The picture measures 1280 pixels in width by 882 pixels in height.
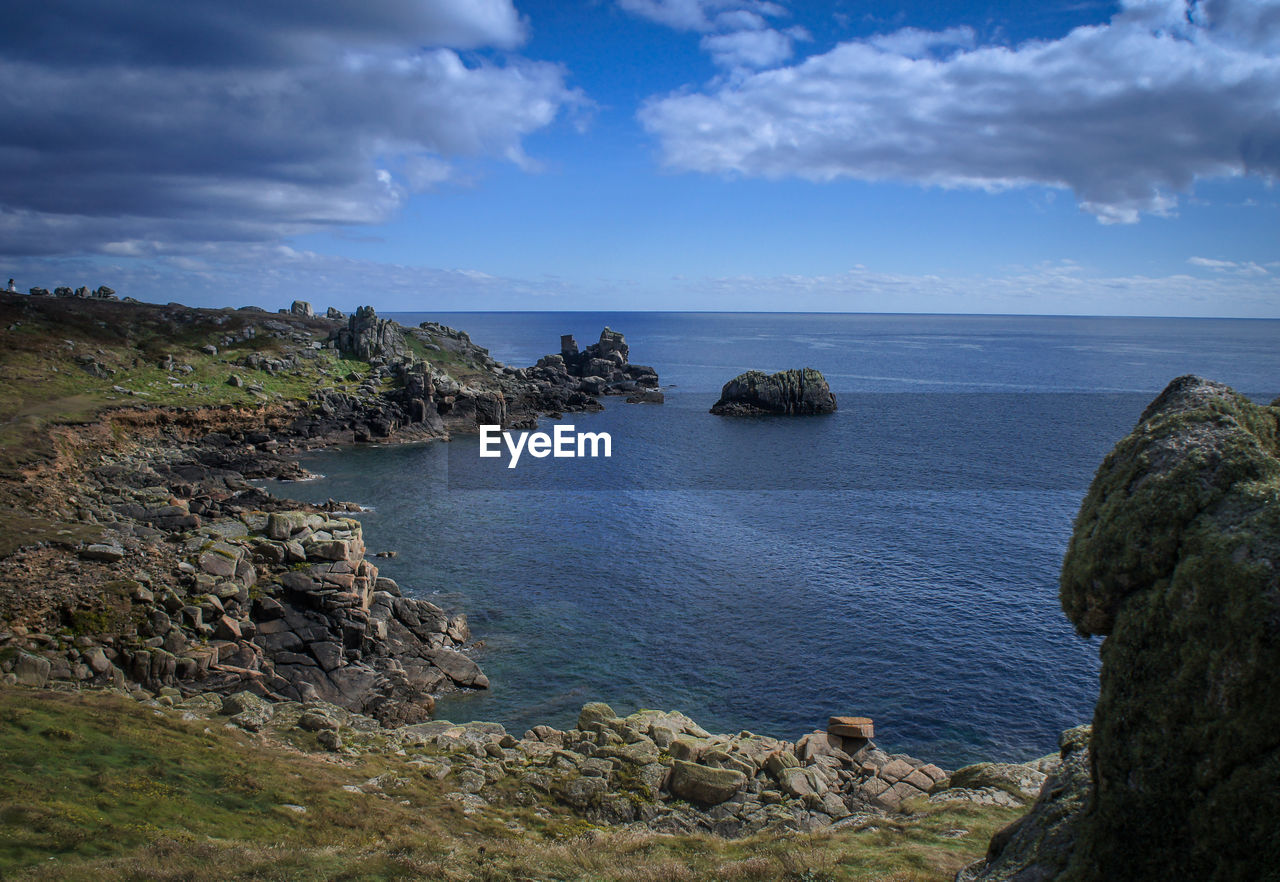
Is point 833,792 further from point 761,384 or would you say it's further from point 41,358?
point 761,384

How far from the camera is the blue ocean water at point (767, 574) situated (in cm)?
4200

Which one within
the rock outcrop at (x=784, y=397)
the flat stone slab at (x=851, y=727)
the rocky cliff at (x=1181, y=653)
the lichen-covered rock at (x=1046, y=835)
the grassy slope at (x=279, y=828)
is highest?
the rock outcrop at (x=784, y=397)

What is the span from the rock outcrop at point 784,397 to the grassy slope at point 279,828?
118510mm

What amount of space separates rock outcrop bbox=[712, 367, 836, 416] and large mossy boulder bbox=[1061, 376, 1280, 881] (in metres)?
126

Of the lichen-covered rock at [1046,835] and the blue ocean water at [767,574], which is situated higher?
the lichen-covered rock at [1046,835]

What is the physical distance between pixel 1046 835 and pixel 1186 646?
19.8 feet

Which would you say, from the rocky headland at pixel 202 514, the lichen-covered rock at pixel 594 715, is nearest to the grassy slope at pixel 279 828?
the rocky headland at pixel 202 514

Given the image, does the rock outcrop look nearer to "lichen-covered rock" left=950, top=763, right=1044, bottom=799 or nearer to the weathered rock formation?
the weathered rock formation

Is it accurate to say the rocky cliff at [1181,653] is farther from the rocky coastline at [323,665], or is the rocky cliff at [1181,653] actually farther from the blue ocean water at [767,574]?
the blue ocean water at [767,574]

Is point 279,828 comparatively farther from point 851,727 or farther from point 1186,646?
point 851,727

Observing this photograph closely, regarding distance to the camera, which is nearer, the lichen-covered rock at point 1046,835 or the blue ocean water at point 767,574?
the lichen-covered rock at point 1046,835

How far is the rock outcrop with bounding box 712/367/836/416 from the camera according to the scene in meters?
144

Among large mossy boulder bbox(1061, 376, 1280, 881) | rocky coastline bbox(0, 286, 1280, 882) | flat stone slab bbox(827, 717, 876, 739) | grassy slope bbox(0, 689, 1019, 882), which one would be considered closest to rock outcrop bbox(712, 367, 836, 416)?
rocky coastline bbox(0, 286, 1280, 882)

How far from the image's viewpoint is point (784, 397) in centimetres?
14400
